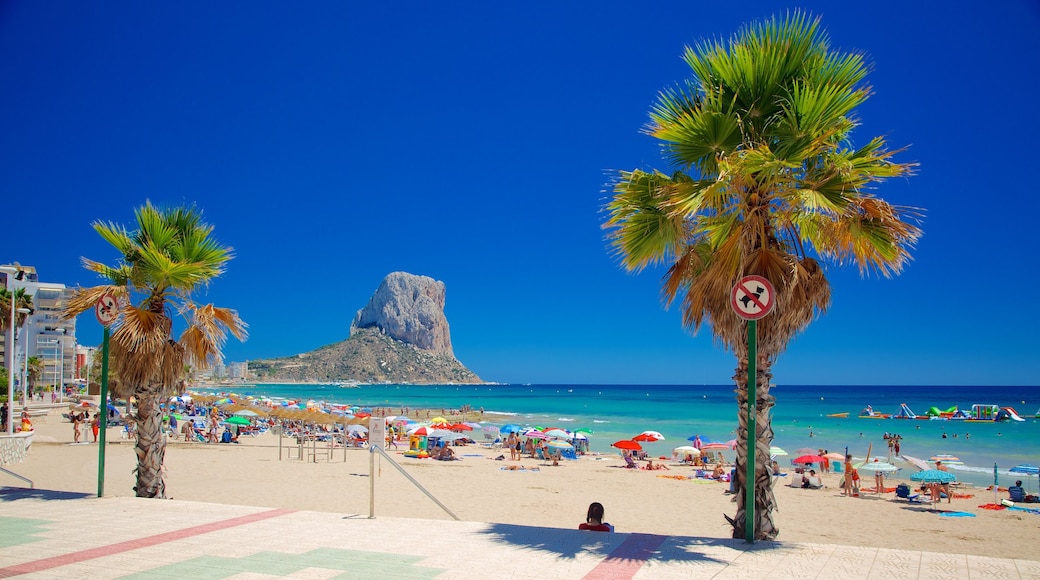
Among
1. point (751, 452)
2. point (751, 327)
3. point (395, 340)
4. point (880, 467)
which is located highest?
point (395, 340)

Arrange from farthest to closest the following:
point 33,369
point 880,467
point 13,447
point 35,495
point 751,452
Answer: point 33,369, point 880,467, point 13,447, point 35,495, point 751,452

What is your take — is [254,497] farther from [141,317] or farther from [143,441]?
[141,317]

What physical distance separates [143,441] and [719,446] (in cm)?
2123

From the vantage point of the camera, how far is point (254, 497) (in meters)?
14.5

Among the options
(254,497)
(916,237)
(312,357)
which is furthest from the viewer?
(312,357)

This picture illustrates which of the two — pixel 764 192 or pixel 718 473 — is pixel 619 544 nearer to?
pixel 764 192

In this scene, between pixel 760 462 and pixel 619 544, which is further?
pixel 760 462

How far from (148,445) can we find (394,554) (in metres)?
5.17

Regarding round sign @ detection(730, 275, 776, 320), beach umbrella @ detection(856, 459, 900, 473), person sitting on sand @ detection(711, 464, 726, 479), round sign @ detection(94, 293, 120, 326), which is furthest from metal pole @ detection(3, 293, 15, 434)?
beach umbrella @ detection(856, 459, 900, 473)

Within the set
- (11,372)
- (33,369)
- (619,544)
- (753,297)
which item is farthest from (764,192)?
(33,369)

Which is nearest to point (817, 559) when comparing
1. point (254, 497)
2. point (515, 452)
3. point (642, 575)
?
point (642, 575)

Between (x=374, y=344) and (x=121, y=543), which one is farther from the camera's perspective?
(x=374, y=344)

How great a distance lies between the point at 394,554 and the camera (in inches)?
236

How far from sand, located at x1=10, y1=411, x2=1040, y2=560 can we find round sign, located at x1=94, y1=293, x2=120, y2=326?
105 inches
